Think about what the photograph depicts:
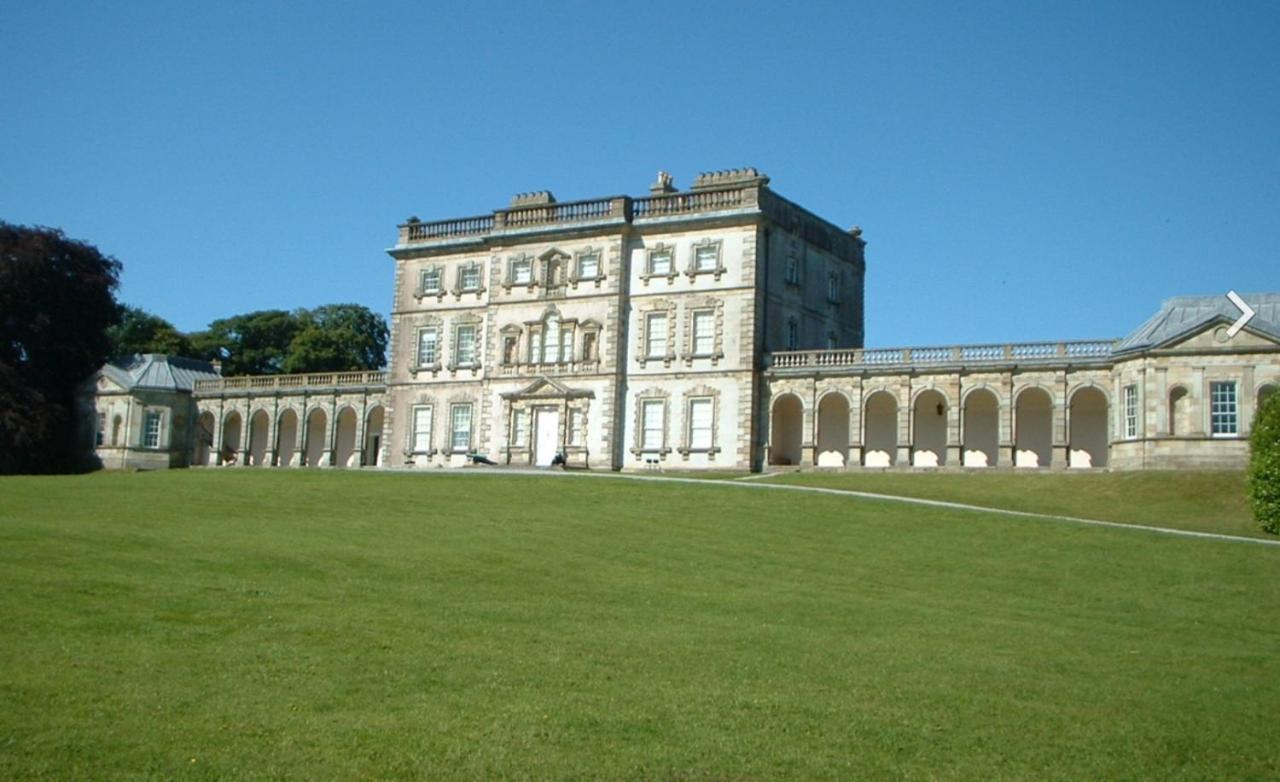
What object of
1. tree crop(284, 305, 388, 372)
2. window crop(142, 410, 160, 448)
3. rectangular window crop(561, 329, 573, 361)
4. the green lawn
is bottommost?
the green lawn

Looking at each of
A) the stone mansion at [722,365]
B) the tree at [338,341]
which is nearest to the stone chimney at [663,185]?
the stone mansion at [722,365]

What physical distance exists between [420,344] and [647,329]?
11.4m

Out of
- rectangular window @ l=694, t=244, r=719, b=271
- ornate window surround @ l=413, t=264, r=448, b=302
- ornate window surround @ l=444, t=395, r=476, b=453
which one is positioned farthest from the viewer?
ornate window surround @ l=413, t=264, r=448, b=302

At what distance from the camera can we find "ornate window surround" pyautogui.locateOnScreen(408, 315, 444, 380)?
2164 inches

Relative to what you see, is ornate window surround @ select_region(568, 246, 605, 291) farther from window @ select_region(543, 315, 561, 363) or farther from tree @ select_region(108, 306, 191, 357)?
tree @ select_region(108, 306, 191, 357)

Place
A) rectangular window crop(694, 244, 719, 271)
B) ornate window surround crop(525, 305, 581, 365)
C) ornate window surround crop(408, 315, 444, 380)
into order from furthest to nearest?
1. ornate window surround crop(408, 315, 444, 380)
2. ornate window surround crop(525, 305, 581, 365)
3. rectangular window crop(694, 244, 719, 271)

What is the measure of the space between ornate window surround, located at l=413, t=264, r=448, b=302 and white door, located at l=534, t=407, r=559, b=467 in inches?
307

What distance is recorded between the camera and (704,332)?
48875 mm

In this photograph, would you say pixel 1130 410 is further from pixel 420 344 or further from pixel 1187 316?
pixel 420 344

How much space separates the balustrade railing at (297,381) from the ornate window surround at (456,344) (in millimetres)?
5494

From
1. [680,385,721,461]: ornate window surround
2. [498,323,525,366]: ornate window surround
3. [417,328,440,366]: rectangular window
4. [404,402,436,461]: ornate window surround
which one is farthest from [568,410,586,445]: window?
[417,328,440,366]: rectangular window

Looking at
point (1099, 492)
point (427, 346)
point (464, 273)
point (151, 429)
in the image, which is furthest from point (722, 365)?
point (151, 429)

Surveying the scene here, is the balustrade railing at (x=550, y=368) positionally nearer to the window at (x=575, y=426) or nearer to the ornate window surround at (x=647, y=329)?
the window at (x=575, y=426)

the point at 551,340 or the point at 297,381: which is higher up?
the point at 551,340
